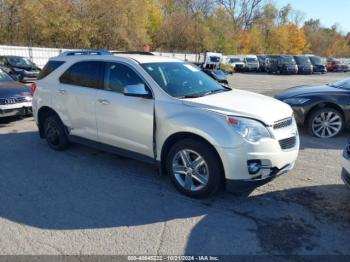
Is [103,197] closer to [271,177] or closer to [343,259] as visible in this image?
[271,177]

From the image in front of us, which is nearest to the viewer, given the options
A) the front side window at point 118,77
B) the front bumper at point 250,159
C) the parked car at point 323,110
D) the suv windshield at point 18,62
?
the front bumper at point 250,159

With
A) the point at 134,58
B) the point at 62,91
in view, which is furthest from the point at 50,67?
the point at 134,58

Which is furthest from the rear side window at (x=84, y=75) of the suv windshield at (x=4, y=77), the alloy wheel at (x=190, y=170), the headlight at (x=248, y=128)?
the suv windshield at (x=4, y=77)

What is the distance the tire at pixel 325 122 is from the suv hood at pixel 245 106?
3.02m

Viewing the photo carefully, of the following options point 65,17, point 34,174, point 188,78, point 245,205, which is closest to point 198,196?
point 245,205

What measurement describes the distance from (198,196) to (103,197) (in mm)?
1209

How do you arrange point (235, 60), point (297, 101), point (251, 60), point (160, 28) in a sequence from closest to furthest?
point (297, 101), point (251, 60), point (235, 60), point (160, 28)

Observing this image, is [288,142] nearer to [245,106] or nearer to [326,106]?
[245,106]

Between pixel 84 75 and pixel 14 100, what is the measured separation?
3.58 metres

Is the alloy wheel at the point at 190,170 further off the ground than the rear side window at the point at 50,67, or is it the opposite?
Answer: the rear side window at the point at 50,67

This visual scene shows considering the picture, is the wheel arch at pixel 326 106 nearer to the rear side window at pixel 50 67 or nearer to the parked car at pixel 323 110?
the parked car at pixel 323 110

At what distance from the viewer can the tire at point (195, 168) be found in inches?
157

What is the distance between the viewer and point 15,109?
805cm

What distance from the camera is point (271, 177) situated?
4.00 metres
